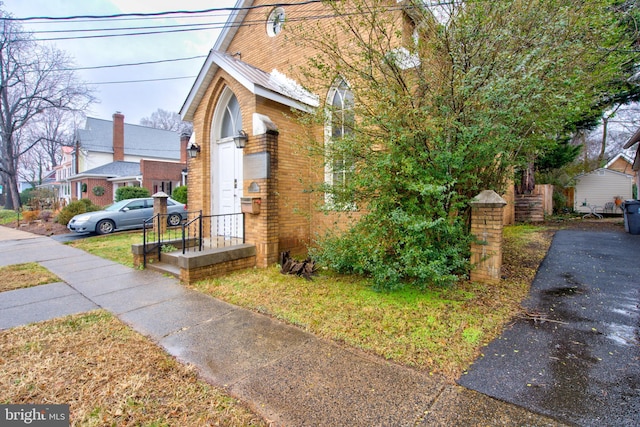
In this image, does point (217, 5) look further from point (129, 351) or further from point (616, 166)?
point (616, 166)

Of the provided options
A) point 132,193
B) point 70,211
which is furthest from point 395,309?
point 132,193

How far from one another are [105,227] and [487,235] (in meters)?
14.0

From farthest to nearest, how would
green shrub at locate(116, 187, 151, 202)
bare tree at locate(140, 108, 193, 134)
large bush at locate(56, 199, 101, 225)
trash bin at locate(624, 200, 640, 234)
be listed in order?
1. bare tree at locate(140, 108, 193, 134)
2. green shrub at locate(116, 187, 151, 202)
3. large bush at locate(56, 199, 101, 225)
4. trash bin at locate(624, 200, 640, 234)

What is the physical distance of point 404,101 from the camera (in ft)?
15.4

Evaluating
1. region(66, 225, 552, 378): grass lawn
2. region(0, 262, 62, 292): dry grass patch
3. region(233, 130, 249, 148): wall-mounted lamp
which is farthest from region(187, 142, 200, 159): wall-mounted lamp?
region(0, 262, 62, 292): dry grass patch

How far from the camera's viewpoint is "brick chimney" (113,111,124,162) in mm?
31406

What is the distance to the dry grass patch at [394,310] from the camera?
126 inches

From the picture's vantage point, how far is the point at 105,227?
12.6 m

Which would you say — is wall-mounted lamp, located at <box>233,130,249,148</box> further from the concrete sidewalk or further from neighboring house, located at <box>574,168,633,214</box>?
neighboring house, located at <box>574,168,633,214</box>

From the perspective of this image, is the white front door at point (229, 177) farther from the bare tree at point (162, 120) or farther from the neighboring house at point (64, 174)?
the bare tree at point (162, 120)

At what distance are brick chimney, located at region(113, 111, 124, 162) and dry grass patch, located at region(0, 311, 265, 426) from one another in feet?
111

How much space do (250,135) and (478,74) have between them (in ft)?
14.8

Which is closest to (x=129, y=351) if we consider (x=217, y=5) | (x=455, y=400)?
(x=455, y=400)

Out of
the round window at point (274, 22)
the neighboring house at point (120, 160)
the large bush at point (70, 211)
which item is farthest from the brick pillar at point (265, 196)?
the neighboring house at point (120, 160)
